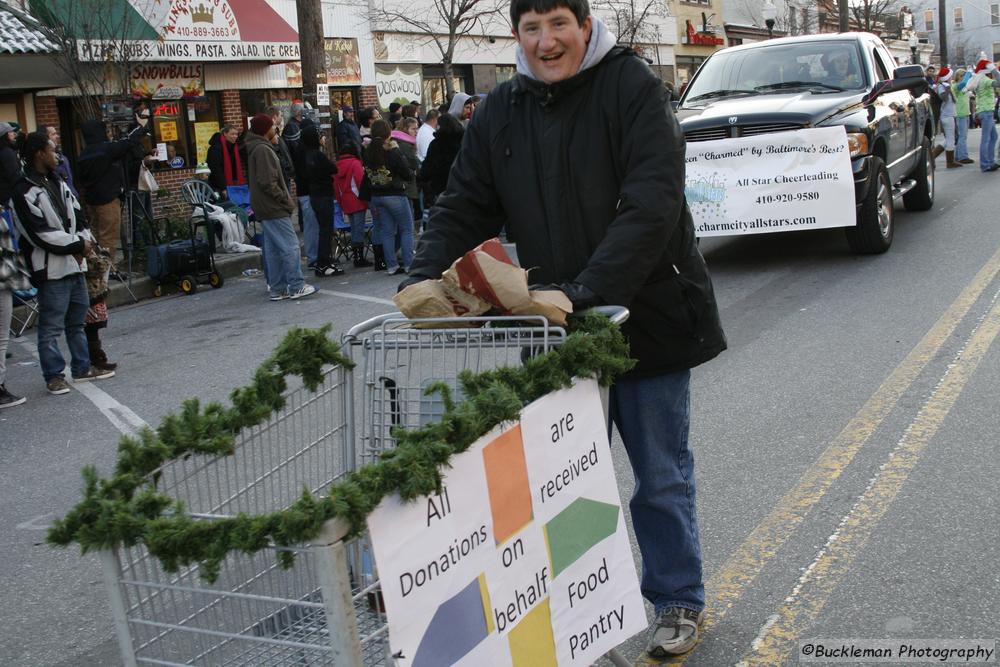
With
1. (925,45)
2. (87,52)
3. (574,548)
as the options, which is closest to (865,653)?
(574,548)

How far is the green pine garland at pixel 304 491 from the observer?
2123 millimetres

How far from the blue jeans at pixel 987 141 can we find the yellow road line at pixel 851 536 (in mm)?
12369

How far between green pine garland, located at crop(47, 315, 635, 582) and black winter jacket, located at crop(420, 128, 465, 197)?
393 inches

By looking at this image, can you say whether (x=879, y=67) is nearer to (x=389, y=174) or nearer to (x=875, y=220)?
(x=875, y=220)

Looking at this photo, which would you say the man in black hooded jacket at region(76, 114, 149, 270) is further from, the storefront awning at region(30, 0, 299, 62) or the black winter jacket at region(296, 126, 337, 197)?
the storefront awning at region(30, 0, 299, 62)

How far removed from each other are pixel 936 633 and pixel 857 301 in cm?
548

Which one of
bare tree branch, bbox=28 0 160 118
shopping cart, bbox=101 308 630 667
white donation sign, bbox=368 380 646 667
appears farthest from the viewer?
bare tree branch, bbox=28 0 160 118

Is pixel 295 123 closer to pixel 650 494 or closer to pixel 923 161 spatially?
pixel 923 161

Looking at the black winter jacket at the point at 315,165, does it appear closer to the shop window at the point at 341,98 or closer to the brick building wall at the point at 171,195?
the brick building wall at the point at 171,195

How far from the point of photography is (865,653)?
3539mm

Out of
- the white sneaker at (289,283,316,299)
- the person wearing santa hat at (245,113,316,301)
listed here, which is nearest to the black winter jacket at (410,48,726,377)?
the person wearing santa hat at (245,113,316,301)

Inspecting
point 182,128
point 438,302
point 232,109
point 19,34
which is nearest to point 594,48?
point 438,302

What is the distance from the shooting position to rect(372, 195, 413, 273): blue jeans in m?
12.8

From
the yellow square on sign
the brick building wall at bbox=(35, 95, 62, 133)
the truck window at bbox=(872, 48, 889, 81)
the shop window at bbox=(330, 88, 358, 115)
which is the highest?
the shop window at bbox=(330, 88, 358, 115)
